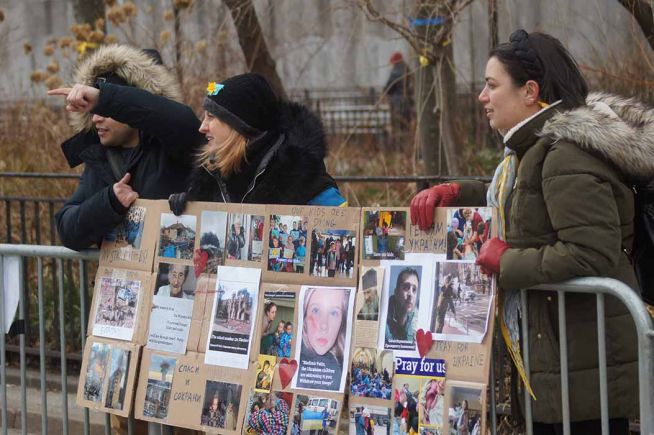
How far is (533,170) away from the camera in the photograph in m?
3.32

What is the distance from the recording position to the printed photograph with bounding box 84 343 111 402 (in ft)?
13.7

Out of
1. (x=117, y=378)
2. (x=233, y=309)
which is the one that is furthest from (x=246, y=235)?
(x=117, y=378)

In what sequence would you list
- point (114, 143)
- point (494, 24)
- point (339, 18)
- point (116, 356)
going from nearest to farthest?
point (116, 356) < point (114, 143) < point (494, 24) < point (339, 18)

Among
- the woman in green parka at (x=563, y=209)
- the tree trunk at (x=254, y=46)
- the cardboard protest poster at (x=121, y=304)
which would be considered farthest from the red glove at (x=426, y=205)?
the tree trunk at (x=254, y=46)

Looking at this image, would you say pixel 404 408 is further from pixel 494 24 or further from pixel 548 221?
pixel 494 24

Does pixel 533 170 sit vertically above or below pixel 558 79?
below

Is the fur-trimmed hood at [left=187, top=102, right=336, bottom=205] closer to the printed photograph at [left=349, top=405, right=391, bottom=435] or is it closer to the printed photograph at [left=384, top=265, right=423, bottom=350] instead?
the printed photograph at [left=384, top=265, right=423, bottom=350]

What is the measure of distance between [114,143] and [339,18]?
8.51 meters

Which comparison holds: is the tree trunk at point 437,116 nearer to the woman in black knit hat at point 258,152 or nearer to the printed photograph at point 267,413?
the woman in black knit hat at point 258,152

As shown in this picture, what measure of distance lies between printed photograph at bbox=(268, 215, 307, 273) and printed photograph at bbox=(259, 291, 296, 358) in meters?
0.10

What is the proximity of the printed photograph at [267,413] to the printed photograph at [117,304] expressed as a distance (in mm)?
685

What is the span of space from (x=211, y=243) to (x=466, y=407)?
121 centimetres

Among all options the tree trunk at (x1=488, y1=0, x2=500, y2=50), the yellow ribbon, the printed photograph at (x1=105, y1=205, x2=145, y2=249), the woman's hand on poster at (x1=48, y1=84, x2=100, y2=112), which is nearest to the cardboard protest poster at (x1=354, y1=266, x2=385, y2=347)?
the printed photograph at (x1=105, y1=205, x2=145, y2=249)

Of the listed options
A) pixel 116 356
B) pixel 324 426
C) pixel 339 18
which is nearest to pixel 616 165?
pixel 324 426
